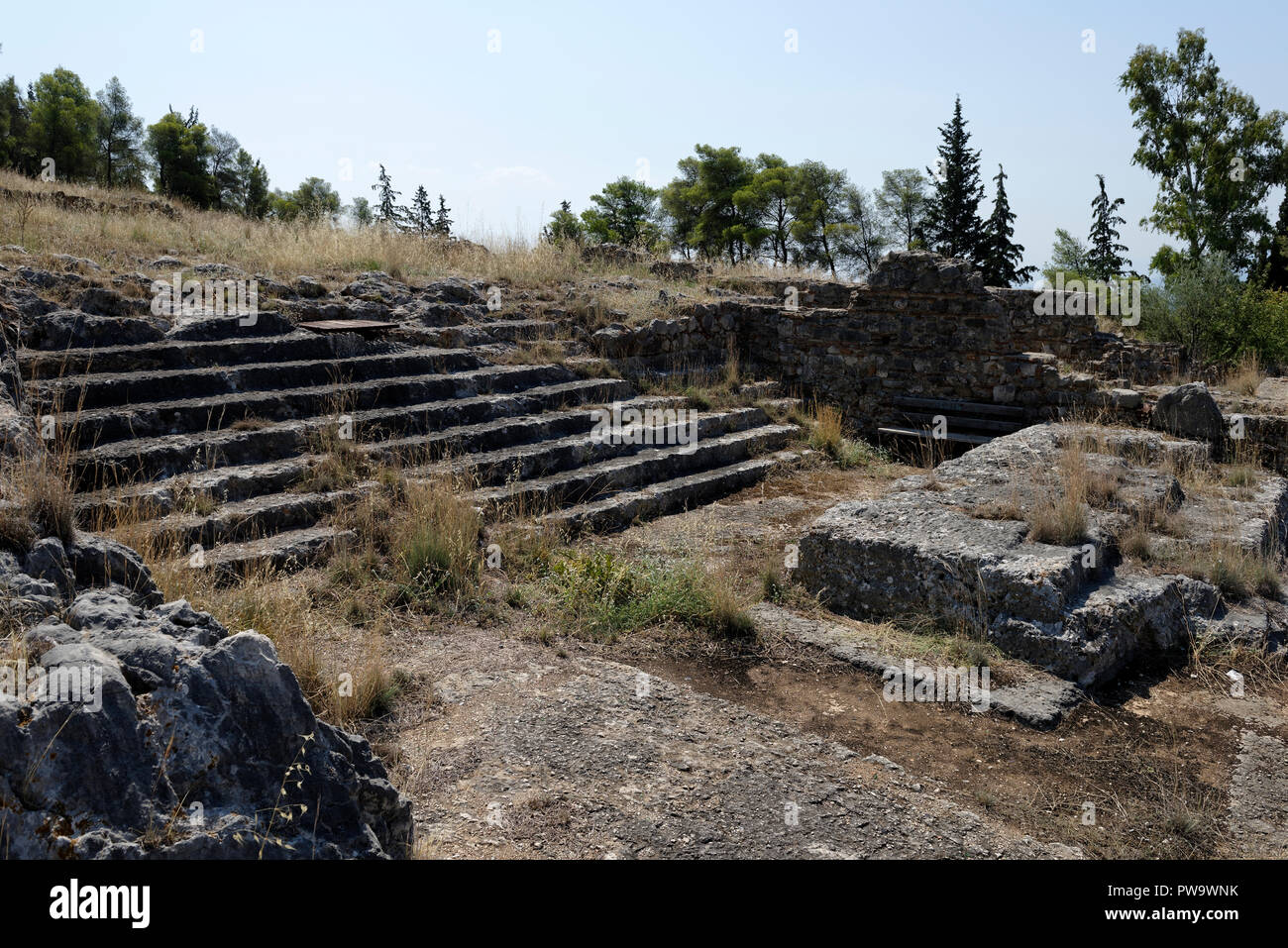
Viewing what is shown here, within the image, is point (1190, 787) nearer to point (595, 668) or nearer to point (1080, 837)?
point (1080, 837)

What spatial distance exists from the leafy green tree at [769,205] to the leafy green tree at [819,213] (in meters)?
0.59

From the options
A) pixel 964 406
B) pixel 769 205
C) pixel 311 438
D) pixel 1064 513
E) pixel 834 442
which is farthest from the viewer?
pixel 769 205

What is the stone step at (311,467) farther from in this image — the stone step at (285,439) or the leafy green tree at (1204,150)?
the leafy green tree at (1204,150)

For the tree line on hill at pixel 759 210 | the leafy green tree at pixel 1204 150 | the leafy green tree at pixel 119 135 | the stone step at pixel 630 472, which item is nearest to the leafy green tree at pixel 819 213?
the tree line on hill at pixel 759 210

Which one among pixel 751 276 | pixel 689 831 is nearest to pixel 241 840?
pixel 689 831

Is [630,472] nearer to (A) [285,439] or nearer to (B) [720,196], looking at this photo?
(A) [285,439]

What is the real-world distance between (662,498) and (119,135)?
3938cm

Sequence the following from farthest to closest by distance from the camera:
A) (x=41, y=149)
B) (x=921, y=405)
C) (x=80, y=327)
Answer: (x=41, y=149) < (x=921, y=405) < (x=80, y=327)

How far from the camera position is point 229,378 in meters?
7.60

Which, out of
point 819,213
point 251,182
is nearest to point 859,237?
point 819,213

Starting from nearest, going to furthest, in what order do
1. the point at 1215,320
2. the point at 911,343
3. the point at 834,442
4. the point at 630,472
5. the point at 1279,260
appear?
the point at 630,472 < the point at 834,442 < the point at 911,343 < the point at 1215,320 < the point at 1279,260

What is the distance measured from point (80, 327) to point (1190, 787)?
27.7 ft

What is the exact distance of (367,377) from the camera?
848cm

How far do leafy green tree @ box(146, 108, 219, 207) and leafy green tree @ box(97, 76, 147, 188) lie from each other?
11.5 feet
